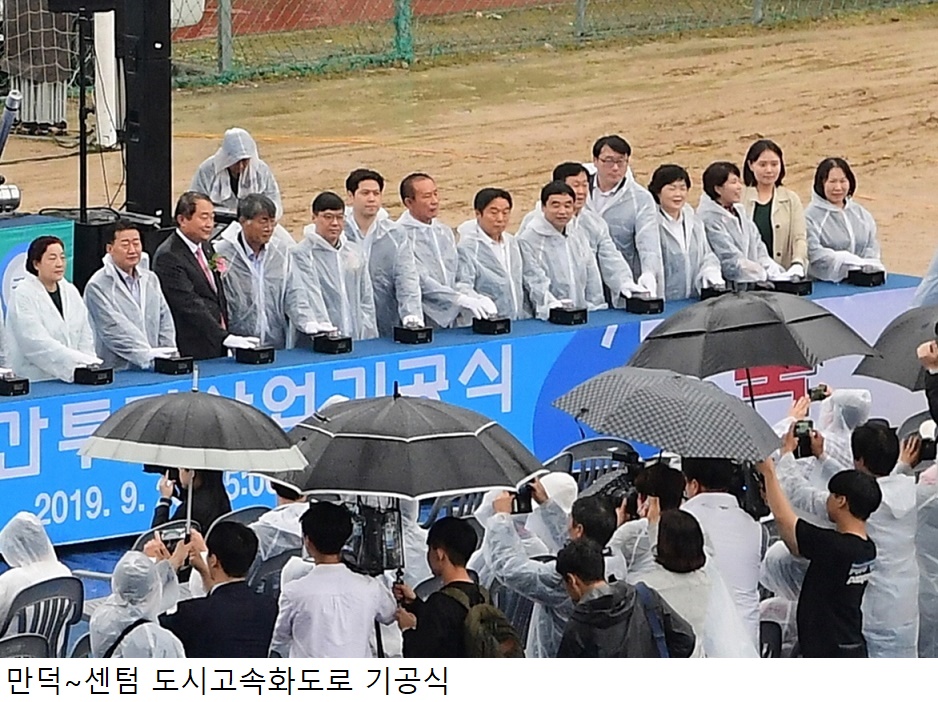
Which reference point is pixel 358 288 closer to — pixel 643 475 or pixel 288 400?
pixel 288 400

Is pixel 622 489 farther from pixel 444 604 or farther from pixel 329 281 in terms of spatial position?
pixel 329 281

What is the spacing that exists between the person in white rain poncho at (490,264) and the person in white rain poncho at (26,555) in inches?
165

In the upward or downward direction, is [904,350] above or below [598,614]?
above

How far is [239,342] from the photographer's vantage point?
10141mm

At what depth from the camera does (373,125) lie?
771 inches

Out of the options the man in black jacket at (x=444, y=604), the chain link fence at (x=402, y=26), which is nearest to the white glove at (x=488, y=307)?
the man in black jacket at (x=444, y=604)

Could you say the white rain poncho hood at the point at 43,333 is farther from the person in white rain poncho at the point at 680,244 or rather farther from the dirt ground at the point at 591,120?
the dirt ground at the point at 591,120

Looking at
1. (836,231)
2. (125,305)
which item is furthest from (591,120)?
(125,305)

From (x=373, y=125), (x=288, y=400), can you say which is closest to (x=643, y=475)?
(x=288, y=400)

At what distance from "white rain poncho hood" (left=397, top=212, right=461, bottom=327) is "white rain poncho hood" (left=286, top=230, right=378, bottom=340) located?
0.26 meters

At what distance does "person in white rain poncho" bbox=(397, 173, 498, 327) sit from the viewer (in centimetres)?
1091

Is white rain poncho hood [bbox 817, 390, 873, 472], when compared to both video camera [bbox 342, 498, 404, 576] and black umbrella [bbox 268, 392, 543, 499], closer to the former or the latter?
black umbrella [bbox 268, 392, 543, 499]

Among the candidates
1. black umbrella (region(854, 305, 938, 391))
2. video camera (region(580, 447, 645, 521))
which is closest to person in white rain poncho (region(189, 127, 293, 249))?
black umbrella (region(854, 305, 938, 391))

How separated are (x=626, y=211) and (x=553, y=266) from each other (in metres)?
0.61
